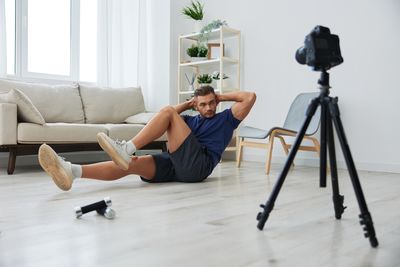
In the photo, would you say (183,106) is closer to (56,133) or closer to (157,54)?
(56,133)

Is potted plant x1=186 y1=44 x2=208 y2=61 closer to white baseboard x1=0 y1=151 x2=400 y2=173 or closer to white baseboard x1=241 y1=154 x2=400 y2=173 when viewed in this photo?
white baseboard x1=0 y1=151 x2=400 y2=173

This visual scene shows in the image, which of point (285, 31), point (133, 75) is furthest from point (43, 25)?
point (285, 31)

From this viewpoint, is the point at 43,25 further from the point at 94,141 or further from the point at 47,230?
the point at 47,230

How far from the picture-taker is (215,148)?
2834mm

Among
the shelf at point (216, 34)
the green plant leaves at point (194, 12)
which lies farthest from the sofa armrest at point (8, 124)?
the green plant leaves at point (194, 12)

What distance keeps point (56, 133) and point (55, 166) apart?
4.63ft

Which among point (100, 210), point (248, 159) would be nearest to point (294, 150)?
point (100, 210)

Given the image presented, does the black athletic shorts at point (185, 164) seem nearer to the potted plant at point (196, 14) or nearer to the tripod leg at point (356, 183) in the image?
the tripod leg at point (356, 183)

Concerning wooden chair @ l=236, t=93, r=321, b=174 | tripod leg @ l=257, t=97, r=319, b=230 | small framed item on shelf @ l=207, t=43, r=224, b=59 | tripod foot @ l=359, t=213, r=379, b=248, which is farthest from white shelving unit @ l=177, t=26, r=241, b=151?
tripod foot @ l=359, t=213, r=379, b=248

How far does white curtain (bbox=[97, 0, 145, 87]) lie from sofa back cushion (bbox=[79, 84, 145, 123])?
1.20 ft

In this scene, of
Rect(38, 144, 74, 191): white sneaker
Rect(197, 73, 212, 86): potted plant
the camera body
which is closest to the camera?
the camera body

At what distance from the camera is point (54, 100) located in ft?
14.1

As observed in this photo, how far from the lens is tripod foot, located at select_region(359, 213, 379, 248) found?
4.44 ft

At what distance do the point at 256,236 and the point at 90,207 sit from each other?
0.72m
